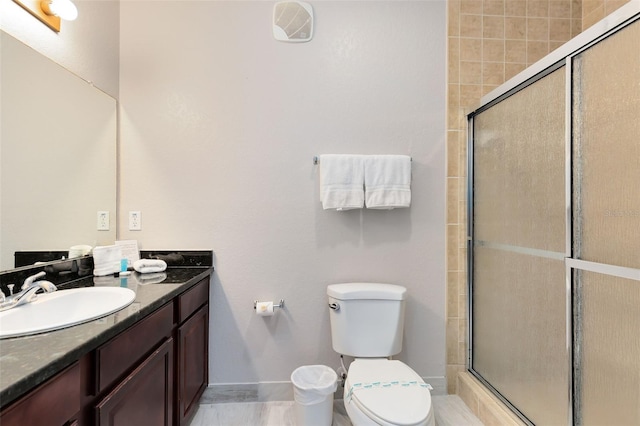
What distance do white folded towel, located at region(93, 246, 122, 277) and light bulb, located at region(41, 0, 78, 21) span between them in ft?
3.55

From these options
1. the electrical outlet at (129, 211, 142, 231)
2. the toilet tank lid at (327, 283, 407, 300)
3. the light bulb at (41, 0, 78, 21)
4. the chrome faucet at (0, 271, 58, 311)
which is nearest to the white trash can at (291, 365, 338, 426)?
the toilet tank lid at (327, 283, 407, 300)

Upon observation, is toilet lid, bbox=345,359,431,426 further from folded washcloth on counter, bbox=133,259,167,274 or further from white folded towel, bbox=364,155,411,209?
folded washcloth on counter, bbox=133,259,167,274

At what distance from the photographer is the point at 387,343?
5.41ft

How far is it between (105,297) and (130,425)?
494mm

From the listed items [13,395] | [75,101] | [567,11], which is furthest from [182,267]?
[567,11]

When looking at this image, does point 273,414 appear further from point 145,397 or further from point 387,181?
point 387,181

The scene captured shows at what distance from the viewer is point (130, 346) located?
3.25ft

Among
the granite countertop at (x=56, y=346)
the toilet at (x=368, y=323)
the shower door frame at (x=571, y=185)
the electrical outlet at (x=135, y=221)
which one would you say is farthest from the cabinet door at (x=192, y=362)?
the shower door frame at (x=571, y=185)

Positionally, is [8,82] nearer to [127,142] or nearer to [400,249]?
[127,142]

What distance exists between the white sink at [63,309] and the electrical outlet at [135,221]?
603mm

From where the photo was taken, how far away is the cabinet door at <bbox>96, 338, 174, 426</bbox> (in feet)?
2.92

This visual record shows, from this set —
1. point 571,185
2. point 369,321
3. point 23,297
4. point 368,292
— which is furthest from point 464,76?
point 23,297

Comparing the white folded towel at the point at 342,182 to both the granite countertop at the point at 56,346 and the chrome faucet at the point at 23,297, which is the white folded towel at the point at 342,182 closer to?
the granite countertop at the point at 56,346

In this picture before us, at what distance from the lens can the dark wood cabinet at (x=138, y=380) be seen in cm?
69
